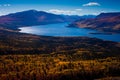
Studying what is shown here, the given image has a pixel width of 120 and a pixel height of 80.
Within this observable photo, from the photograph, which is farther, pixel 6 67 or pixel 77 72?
pixel 6 67

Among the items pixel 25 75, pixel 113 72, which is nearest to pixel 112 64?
pixel 113 72

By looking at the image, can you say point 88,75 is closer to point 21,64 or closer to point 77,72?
point 77,72

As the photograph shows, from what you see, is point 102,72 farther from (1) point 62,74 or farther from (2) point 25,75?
(2) point 25,75

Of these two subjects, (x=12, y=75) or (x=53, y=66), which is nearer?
(x=12, y=75)

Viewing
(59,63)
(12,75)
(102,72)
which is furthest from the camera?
(59,63)

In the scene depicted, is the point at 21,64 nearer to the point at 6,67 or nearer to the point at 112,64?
the point at 6,67

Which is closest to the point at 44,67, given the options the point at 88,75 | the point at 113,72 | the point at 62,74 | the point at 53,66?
the point at 53,66

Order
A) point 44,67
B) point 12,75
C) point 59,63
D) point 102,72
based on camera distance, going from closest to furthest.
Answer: point 12,75 < point 102,72 < point 44,67 < point 59,63

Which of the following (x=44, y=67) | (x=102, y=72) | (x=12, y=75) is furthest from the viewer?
(x=44, y=67)
